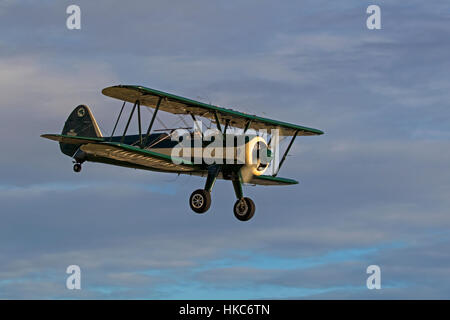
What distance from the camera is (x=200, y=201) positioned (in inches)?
1077

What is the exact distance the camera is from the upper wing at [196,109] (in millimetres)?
26234

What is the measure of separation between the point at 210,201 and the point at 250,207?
1727mm

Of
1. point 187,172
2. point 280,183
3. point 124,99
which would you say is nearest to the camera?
point 124,99

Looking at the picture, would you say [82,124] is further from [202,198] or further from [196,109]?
[202,198]

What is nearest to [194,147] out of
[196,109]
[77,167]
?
A: [196,109]

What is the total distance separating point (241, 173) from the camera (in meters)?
28.3

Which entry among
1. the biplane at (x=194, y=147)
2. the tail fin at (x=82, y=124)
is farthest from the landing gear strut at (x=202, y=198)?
the tail fin at (x=82, y=124)

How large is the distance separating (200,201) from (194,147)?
2069mm

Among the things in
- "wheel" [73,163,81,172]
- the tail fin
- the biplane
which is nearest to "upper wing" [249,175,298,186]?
the biplane

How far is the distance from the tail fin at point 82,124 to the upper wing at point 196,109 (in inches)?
180

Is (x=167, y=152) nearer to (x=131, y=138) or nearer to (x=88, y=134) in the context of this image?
(x=131, y=138)

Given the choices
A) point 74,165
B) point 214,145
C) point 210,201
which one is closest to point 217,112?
point 214,145

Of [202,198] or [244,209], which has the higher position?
[202,198]

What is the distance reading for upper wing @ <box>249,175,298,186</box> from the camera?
3042cm
